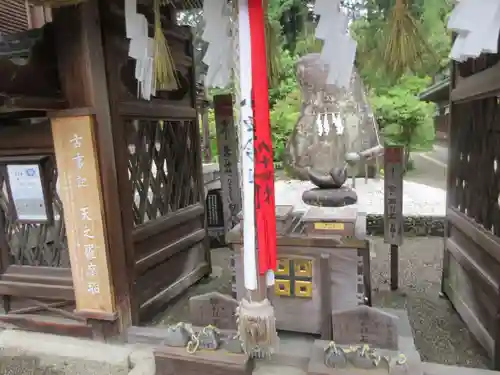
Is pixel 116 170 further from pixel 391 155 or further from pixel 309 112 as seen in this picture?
pixel 391 155

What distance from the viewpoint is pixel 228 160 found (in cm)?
574

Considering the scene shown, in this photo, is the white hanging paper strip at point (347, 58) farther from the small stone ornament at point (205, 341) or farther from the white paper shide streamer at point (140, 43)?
the small stone ornament at point (205, 341)

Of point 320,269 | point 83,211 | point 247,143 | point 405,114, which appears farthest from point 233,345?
point 405,114

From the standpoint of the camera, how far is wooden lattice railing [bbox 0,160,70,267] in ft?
13.8

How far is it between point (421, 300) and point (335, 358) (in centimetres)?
235

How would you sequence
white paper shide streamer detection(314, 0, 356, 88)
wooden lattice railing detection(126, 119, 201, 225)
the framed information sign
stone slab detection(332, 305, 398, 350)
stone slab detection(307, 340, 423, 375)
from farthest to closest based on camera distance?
wooden lattice railing detection(126, 119, 201, 225), the framed information sign, stone slab detection(332, 305, 398, 350), stone slab detection(307, 340, 423, 375), white paper shide streamer detection(314, 0, 356, 88)

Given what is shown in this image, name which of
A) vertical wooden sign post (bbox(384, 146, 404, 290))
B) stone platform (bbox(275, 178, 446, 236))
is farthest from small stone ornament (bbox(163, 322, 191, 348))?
vertical wooden sign post (bbox(384, 146, 404, 290))

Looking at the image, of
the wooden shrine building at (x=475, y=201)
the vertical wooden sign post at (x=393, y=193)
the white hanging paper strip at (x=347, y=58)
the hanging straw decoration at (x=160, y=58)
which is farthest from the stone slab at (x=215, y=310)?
the vertical wooden sign post at (x=393, y=193)

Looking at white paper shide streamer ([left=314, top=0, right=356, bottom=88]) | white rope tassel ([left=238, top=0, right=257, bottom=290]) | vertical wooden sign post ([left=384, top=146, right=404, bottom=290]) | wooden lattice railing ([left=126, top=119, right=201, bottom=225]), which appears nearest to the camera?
white rope tassel ([left=238, top=0, right=257, bottom=290])

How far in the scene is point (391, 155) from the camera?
4730 mm

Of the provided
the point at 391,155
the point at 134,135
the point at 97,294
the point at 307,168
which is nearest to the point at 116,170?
the point at 134,135

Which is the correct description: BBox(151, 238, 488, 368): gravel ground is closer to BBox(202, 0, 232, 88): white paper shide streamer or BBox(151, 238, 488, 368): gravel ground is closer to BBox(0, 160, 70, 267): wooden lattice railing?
BBox(0, 160, 70, 267): wooden lattice railing

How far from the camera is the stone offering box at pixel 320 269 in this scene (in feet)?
11.4

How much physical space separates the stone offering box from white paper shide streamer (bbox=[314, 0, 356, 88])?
1352mm
